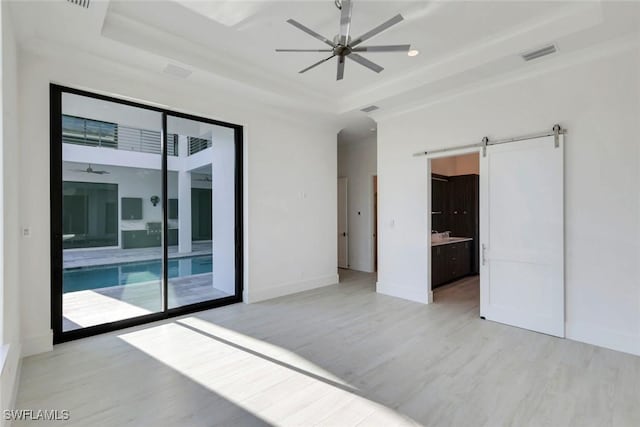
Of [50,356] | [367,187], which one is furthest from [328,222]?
[50,356]

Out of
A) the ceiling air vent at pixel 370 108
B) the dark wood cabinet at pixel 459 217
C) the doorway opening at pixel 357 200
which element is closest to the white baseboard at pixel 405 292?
the dark wood cabinet at pixel 459 217

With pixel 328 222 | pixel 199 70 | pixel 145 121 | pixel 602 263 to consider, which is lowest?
pixel 602 263

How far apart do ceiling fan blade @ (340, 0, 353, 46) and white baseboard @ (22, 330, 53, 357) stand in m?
4.26

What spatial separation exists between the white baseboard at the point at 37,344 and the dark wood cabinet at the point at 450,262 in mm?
5435

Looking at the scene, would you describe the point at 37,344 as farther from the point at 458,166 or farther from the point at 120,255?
the point at 458,166

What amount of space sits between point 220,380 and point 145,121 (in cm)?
Result: 353

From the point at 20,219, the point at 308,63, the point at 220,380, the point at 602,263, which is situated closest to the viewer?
the point at 220,380

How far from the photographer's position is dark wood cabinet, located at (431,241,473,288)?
5613 millimetres

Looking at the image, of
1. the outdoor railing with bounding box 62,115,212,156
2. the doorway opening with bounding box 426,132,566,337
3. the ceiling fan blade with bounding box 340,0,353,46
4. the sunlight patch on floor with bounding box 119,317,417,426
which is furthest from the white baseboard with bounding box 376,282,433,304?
the outdoor railing with bounding box 62,115,212,156

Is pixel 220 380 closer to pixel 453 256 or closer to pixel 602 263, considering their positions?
pixel 602 263

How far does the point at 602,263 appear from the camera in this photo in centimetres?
326

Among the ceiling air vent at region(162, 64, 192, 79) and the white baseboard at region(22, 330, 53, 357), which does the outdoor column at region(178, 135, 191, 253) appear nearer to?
the ceiling air vent at region(162, 64, 192, 79)

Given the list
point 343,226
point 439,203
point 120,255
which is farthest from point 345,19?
point 343,226

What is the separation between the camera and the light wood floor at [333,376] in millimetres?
2172
